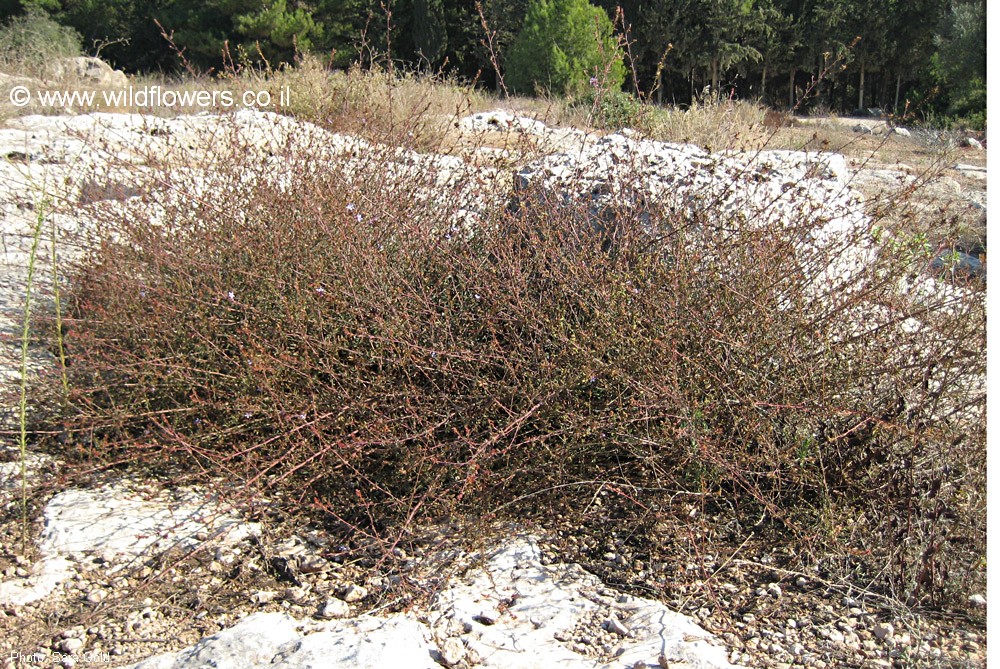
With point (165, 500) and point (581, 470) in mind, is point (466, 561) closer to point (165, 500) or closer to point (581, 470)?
point (581, 470)

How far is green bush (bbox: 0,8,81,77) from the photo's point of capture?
9.70m

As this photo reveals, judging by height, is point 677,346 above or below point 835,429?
above

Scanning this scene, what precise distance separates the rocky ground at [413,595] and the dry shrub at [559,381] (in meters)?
0.11

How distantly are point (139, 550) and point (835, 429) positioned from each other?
194 centimetres

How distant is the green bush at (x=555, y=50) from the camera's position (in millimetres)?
11555

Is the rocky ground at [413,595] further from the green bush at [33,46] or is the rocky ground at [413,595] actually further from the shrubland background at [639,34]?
the shrubland background at [639,34]

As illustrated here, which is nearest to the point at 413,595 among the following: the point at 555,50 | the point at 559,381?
the point at 559,381

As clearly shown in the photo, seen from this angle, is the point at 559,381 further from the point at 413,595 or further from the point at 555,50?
the point at 555,50

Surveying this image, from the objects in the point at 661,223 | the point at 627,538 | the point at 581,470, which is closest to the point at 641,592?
the point at 627,538

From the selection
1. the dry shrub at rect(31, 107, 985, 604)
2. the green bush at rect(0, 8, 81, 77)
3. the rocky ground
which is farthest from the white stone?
the green bush at rect(0, 8, 81, 77)

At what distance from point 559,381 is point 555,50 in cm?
1030

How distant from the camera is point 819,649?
1771 millimetres

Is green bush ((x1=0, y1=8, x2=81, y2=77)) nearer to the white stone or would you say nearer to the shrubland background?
the shrubland background

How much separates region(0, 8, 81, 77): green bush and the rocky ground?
28.4ft
